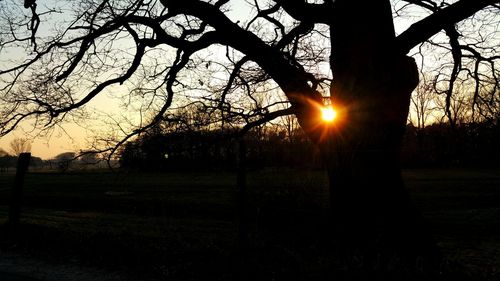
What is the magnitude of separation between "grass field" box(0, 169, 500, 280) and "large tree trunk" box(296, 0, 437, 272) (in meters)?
0.71

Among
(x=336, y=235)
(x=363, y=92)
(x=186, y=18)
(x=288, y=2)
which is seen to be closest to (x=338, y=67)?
(x=363, y=92)

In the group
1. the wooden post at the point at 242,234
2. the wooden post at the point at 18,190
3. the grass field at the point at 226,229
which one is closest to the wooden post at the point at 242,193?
the wooden post at the point at 242,234

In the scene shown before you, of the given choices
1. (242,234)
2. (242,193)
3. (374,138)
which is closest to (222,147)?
(242,193)

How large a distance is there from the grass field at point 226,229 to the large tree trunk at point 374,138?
710mm

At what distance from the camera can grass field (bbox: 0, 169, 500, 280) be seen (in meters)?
6.32

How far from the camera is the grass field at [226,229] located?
632 cm

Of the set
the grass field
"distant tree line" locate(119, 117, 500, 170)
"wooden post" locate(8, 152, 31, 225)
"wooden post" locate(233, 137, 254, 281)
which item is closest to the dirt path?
the grass field

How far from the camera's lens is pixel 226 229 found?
14.2 m

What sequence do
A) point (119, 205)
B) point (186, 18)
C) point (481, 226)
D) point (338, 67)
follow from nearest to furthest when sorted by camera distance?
point (338, 67) → point (186, 18) → point (481, 226) → point (119, 205)

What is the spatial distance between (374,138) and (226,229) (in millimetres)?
8431

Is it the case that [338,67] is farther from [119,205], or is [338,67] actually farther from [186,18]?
[119,205]

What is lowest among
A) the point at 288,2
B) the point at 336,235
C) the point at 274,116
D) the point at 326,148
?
the point at 336,235

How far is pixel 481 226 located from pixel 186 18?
12.5 m

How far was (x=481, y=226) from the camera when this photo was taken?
15648mm
